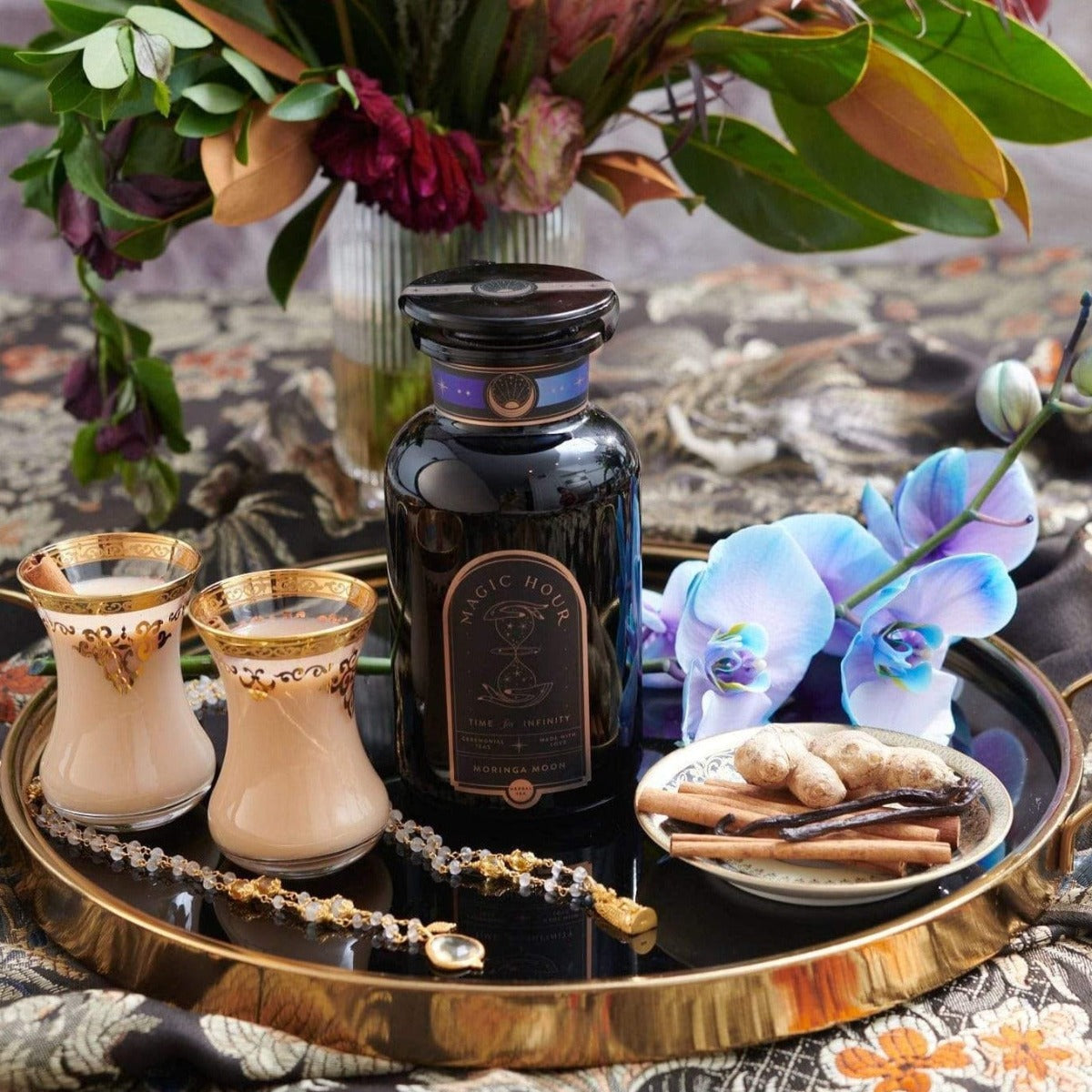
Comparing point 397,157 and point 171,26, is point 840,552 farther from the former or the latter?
point 171,26

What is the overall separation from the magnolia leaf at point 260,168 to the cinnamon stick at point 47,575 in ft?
0.69

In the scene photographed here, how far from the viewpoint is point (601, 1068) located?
519 mm

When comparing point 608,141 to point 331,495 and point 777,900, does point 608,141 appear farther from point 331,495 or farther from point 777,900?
point 777,900

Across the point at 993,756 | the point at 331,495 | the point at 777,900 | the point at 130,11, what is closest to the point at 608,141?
the point at 331,495

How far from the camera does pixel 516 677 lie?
61 cm

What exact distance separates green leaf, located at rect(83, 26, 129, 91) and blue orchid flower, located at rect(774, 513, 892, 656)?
0.35 meters

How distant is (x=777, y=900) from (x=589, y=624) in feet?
0.42

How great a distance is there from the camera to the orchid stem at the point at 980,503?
0.64 meters

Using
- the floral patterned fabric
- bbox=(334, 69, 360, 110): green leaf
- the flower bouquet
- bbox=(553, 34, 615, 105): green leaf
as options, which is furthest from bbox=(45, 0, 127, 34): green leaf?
the floral patterned fabric

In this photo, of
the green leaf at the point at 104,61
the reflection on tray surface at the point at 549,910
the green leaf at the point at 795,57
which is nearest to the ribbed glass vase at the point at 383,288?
the green leaf at the point at 795,57

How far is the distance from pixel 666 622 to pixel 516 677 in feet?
0.51

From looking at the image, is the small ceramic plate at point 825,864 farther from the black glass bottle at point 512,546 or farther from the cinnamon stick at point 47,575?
the cinnamon stick at point 47,575

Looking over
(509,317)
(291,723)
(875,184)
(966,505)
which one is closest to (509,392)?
(509,317)

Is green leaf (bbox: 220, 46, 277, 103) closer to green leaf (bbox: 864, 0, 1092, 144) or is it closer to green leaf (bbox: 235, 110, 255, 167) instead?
green leaf (bbox: 235, 110, 255, 167)
